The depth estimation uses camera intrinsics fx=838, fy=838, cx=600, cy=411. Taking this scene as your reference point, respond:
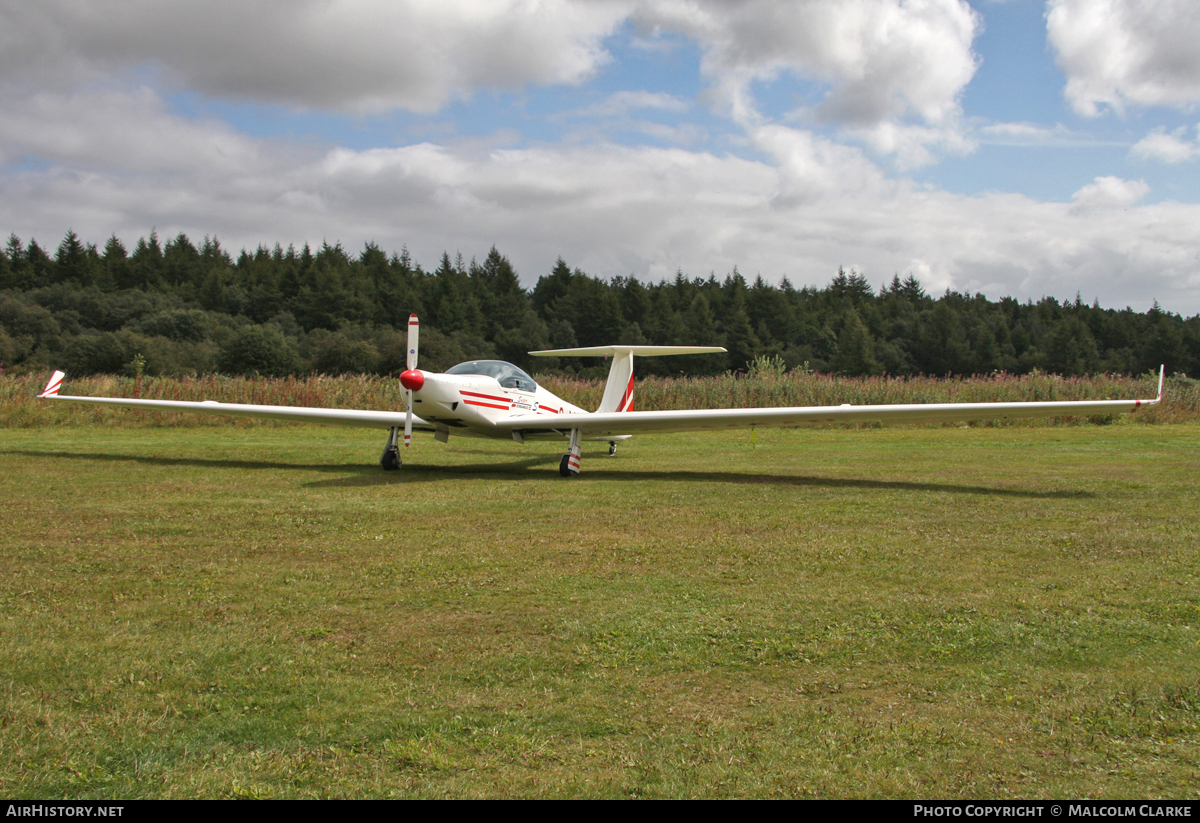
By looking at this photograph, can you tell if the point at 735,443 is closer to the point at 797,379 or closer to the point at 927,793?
the point at 797,379

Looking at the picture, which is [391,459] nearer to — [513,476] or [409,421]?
[409,421]

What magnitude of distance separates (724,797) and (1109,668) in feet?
7.01

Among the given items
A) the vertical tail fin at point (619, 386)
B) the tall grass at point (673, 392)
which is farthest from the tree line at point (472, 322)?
the vertical tail fin at point (619, 386)

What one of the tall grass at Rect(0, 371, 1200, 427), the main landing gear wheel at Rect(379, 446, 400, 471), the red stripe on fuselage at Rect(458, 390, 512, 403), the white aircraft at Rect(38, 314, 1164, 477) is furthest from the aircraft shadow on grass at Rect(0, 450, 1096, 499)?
the tall grass at Rect(0, 371, 1200, 427)

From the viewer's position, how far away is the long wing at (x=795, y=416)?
10.6 metres

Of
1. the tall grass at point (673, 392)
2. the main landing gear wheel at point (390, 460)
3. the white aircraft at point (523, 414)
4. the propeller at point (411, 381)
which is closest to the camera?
the white aircraft at point (523, 414)

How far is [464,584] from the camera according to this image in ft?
16.9

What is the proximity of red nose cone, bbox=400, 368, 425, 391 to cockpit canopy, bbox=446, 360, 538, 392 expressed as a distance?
3.14 feet

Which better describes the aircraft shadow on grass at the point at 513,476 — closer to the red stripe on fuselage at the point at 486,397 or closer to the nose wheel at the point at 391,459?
the nose wheel at the point at 391,459

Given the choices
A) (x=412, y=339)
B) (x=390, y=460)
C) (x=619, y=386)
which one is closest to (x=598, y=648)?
(x=412, y=339)

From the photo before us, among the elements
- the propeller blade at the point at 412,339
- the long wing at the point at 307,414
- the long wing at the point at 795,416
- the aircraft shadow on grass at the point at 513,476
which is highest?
the propeller blade at the point at 412,339

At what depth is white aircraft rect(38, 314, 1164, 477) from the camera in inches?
443

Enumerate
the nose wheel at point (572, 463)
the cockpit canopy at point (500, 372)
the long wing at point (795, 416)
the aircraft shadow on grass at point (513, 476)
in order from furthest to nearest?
the cockpit canopy at point (500, 372) < the nose wheel at point (572, 463) < the long wing at point (795, 416) < the aircraft shadow on grass at point (513, 476)

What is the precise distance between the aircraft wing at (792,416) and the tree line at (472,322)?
53724 millimetres
